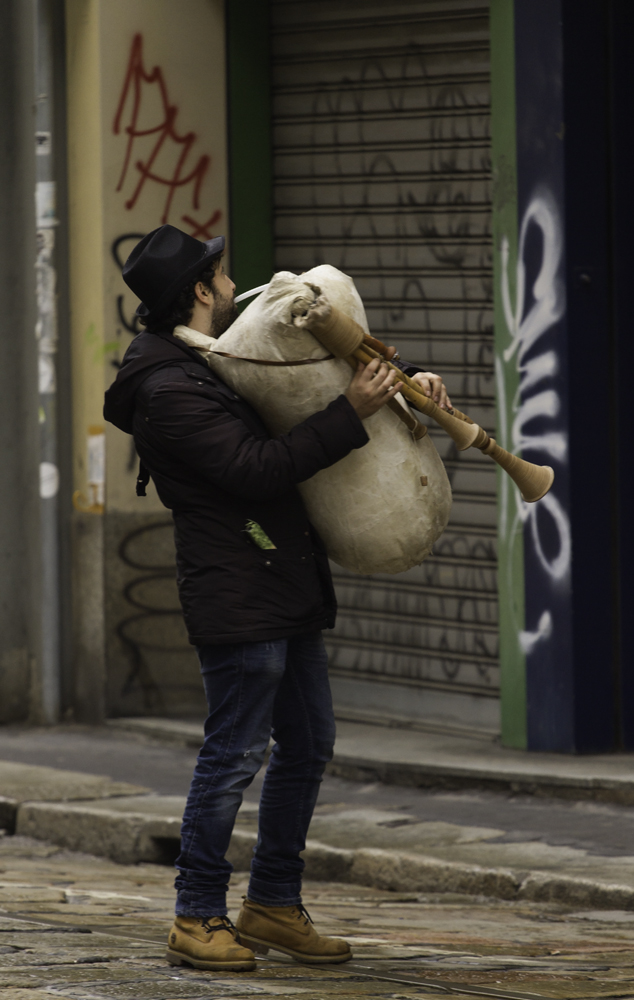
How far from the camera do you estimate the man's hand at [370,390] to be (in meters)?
4.11

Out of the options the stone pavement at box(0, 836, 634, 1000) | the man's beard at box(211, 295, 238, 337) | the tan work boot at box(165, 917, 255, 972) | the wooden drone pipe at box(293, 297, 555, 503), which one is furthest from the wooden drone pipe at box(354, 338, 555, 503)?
the tan work boot at box(165, 917, 255, 972)

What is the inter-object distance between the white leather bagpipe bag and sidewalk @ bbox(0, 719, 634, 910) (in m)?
1.87

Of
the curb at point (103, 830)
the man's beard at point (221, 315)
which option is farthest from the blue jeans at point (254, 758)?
the curb at point (103, 830)

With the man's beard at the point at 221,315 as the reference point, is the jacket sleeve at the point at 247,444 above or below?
below

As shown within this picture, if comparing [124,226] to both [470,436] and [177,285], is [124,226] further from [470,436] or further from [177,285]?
[470,436]

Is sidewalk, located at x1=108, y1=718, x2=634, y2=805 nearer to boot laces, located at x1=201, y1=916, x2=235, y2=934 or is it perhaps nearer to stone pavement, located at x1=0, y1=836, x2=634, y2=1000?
stone pavement, located at x1=0, y1=836, x2=634, y2=1000

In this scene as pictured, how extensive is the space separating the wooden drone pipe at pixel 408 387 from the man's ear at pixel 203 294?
1.23 ft

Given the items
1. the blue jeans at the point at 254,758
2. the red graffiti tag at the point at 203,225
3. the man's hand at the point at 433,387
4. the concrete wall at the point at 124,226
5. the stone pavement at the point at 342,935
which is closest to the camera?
the stone pavement at the point at 342,935

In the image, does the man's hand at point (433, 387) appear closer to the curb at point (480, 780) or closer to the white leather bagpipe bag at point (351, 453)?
the white leather bagpipe bag at point (351, 453)

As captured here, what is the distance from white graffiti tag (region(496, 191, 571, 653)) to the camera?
7.27 m

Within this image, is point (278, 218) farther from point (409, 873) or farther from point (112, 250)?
point (409, 873)

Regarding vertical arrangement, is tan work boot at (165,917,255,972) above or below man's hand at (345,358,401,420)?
below

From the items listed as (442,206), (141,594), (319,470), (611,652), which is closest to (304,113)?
(442,206)

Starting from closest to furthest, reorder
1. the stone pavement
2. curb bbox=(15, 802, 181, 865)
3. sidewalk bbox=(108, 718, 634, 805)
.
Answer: the stone pavement, curb bbox=(15, 802, 181, 865), sidewalk bbox=(108, 718, 634, 805)
